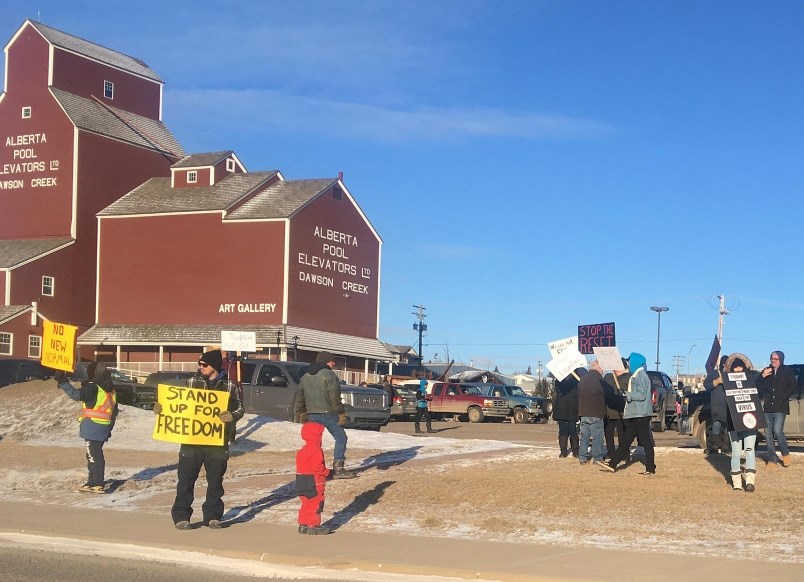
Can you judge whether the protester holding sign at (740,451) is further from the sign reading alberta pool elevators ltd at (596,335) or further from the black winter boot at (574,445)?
the sign reading alberta pool elevators ltd at (596,335)

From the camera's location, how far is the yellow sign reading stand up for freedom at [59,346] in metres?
16.8

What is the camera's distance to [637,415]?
52.7ft

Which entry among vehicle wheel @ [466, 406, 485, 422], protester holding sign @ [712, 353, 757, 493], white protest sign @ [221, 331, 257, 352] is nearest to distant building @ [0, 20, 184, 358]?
vehicle wheel @ [466, 406, 485, 422]

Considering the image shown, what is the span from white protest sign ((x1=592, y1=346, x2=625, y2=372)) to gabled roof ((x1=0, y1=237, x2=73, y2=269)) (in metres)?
44.7

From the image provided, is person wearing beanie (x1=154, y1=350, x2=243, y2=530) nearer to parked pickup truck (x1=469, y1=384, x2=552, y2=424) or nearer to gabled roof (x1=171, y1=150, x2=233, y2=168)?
parked pickup truck (x1=469, y1=384, x2=552, y2=424)

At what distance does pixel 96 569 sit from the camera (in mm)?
10492

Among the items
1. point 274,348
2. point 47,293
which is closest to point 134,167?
point 47,293

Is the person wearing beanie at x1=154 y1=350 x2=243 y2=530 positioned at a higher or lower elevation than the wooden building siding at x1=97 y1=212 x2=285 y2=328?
lower

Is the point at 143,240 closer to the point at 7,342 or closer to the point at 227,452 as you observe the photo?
the point at 7,342

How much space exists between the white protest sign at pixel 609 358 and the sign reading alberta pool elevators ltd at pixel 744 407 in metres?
2.58

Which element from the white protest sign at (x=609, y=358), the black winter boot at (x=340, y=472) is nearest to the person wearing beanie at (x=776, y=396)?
the white protest sign at (x=609, y=358)

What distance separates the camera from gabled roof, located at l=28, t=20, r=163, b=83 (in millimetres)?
60156

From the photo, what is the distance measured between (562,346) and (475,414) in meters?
25.6

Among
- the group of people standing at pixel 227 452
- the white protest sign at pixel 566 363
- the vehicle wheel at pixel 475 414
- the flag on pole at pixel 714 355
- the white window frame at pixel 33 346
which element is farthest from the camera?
the white window frame at pixel 33 346
